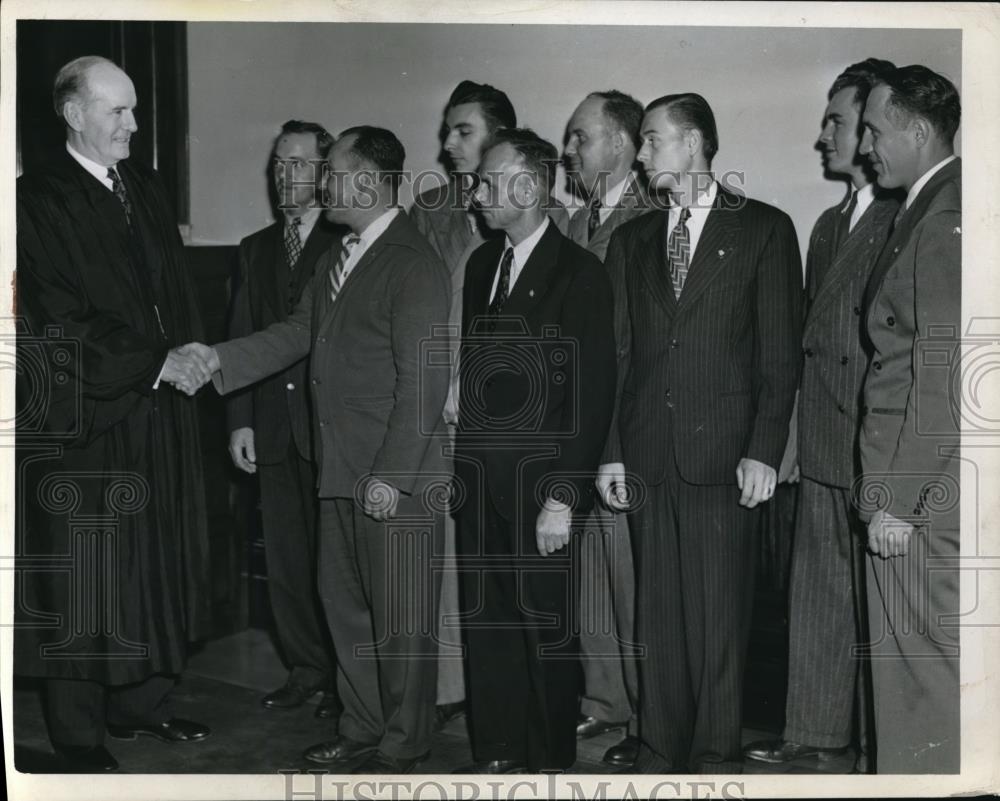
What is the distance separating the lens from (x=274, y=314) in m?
3.79

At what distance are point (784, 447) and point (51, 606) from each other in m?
2.03

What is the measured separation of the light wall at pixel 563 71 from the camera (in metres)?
3.52

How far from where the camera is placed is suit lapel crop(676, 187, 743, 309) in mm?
3428

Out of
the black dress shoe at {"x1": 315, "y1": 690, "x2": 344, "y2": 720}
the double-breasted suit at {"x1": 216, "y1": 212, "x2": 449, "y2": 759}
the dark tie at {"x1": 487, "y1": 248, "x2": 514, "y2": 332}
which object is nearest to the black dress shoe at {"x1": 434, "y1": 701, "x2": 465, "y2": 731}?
the double-breasted suit at {"x1": 216, "y1": 212, "x2": 449, "y2": 759}

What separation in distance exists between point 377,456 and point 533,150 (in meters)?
0.92

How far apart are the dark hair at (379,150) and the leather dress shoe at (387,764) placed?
1.55 metres

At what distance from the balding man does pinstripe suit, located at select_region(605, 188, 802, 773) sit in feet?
4.11

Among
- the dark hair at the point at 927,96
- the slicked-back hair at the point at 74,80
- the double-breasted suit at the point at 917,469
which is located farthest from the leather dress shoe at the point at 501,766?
the slicked-back hair at the point at 74,80

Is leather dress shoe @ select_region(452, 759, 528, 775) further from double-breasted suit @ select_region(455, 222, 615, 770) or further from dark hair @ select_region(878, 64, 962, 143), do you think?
dark hair @ select_region(878, 64, 962, 143)

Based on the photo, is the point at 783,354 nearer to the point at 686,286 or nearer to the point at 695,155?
the point at 686,286

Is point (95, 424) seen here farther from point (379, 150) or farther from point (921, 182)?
point (921, 182)

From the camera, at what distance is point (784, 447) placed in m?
3.45

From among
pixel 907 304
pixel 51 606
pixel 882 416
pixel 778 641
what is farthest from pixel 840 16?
pixel 51 606

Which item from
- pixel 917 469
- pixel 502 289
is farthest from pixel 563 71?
pixel 917 469
